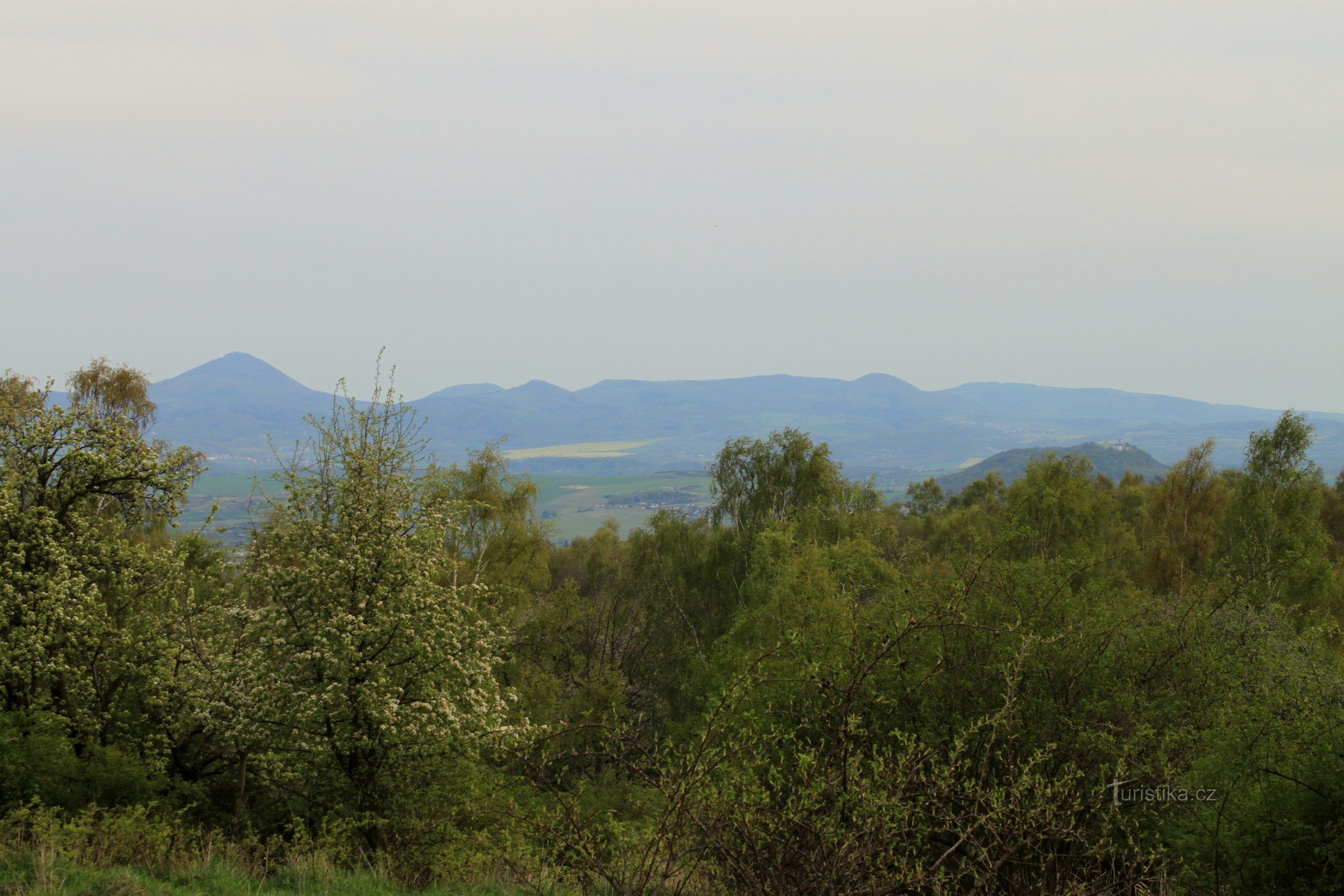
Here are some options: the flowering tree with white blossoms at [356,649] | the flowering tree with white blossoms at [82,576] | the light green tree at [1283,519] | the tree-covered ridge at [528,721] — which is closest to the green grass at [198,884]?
the tree-covered ridge at [528,721]

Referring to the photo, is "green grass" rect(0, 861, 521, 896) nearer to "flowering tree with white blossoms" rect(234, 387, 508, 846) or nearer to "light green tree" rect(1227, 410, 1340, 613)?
"flowering tree with white blossoms" rect(234, 387, 508, 846)

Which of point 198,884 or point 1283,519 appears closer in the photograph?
point 198,884

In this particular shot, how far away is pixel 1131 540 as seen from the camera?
46875mm

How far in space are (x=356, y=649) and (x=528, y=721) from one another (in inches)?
164

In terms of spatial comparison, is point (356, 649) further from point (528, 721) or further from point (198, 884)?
point (198, 884)

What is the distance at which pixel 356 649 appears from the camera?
536 inches

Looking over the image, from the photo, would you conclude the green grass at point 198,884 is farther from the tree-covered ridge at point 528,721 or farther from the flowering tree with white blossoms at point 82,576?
the flowering tree with white blossoms at point 82,576

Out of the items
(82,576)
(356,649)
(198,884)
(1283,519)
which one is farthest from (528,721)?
(1283,519)

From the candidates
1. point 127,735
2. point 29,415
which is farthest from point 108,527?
point 127,735

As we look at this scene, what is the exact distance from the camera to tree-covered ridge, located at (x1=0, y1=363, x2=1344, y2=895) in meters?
6.73

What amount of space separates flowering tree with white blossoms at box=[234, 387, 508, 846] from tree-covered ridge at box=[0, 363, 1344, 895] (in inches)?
2.6

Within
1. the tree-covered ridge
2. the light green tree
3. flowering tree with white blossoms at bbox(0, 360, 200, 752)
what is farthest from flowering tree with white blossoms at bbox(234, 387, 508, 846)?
the light green tree

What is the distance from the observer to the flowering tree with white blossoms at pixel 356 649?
44.1ft

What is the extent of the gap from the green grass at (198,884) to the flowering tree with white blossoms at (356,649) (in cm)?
242
